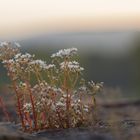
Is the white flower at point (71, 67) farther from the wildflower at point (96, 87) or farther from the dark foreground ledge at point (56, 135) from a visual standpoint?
the dark foreground ledge at point (56, 135)

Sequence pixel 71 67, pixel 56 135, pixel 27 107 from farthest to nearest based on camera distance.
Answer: pixel 27 107 < pixel 71 67 < pixel 56 135

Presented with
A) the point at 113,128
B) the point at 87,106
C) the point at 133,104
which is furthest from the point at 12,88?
the point at 133,104

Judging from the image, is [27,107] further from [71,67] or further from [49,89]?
[71,67]

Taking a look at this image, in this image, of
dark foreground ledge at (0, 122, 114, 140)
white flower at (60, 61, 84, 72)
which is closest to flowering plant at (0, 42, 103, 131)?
white flower at (60, 61, 84, 72)

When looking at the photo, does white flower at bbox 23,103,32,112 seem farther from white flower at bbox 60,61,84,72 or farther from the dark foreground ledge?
white flower at bbox 60,61,84,72

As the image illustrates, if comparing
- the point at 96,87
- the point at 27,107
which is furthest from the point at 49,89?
the point at 96,87

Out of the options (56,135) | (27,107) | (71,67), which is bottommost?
(56,135)
